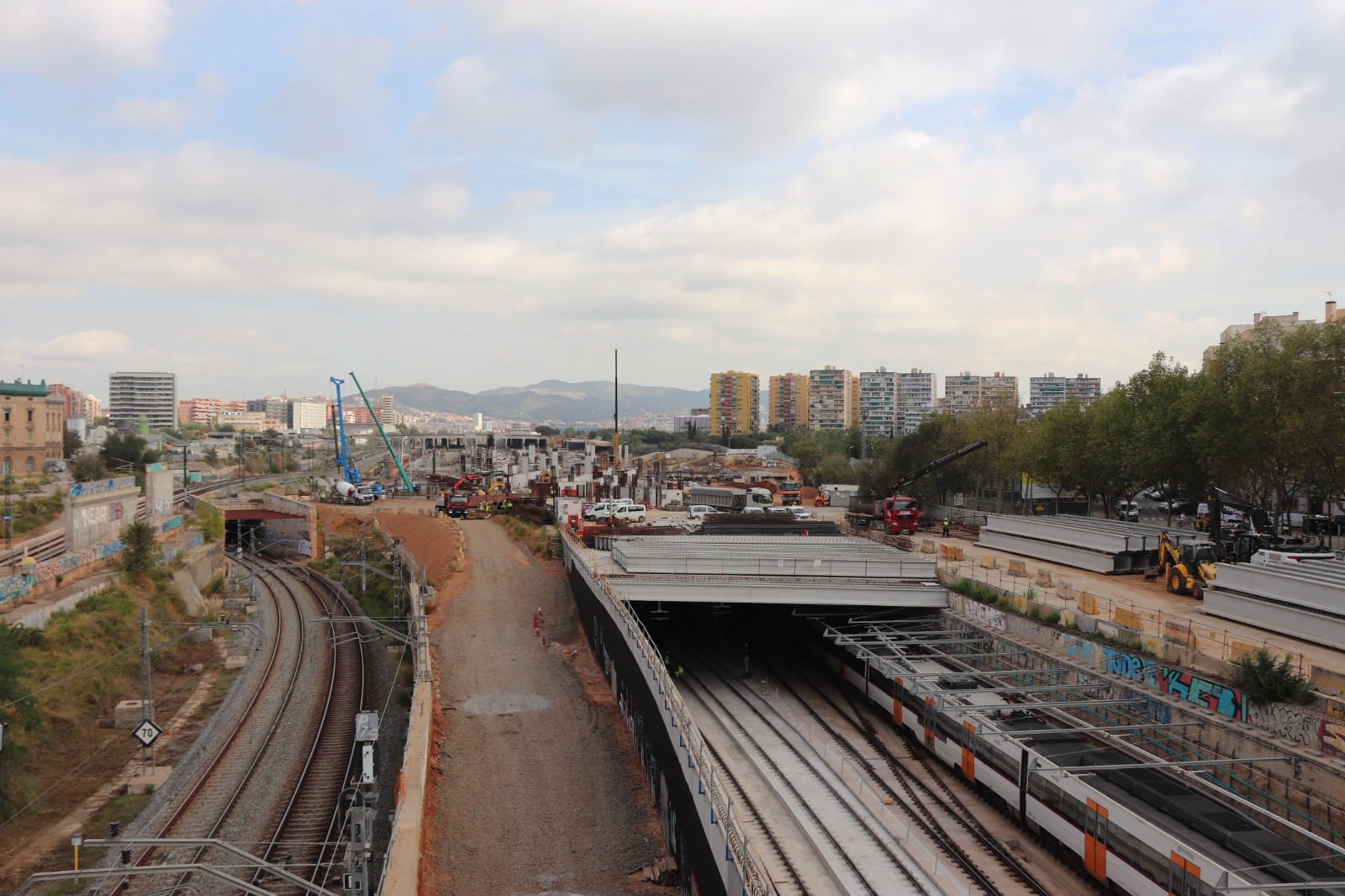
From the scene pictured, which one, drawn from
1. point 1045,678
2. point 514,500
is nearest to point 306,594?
point 514,500

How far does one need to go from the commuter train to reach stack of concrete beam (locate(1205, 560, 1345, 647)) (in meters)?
5.74

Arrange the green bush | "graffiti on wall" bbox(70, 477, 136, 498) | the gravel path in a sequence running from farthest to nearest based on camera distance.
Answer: "graffiti on wall" bbox(70, 477, 136, 498), the green bush, the gravel path

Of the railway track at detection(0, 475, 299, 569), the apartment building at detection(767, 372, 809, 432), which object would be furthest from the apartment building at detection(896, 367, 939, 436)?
the railway track at detection(0, 475, 299, 569)

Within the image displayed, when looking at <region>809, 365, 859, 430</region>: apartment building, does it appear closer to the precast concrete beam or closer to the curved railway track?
the precast concrete beam

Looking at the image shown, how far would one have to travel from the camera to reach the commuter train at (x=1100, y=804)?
13828mm

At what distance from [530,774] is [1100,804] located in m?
10.8

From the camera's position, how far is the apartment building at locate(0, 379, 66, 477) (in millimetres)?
60875

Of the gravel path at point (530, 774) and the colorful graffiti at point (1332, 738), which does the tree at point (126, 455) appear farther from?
the colorful graffiti at point (1332, 738)

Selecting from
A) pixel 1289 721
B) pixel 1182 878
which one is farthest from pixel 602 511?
pixel 1182 878

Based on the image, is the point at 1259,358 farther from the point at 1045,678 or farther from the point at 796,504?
the point at 796,504

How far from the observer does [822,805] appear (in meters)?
19.8

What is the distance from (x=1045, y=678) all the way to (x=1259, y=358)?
50.7 feet

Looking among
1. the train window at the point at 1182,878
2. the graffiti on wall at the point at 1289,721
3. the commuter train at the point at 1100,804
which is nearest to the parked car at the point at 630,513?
the commuter train at the point at 1100,804

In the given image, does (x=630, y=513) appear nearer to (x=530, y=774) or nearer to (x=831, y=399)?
(x=530, y=774)
